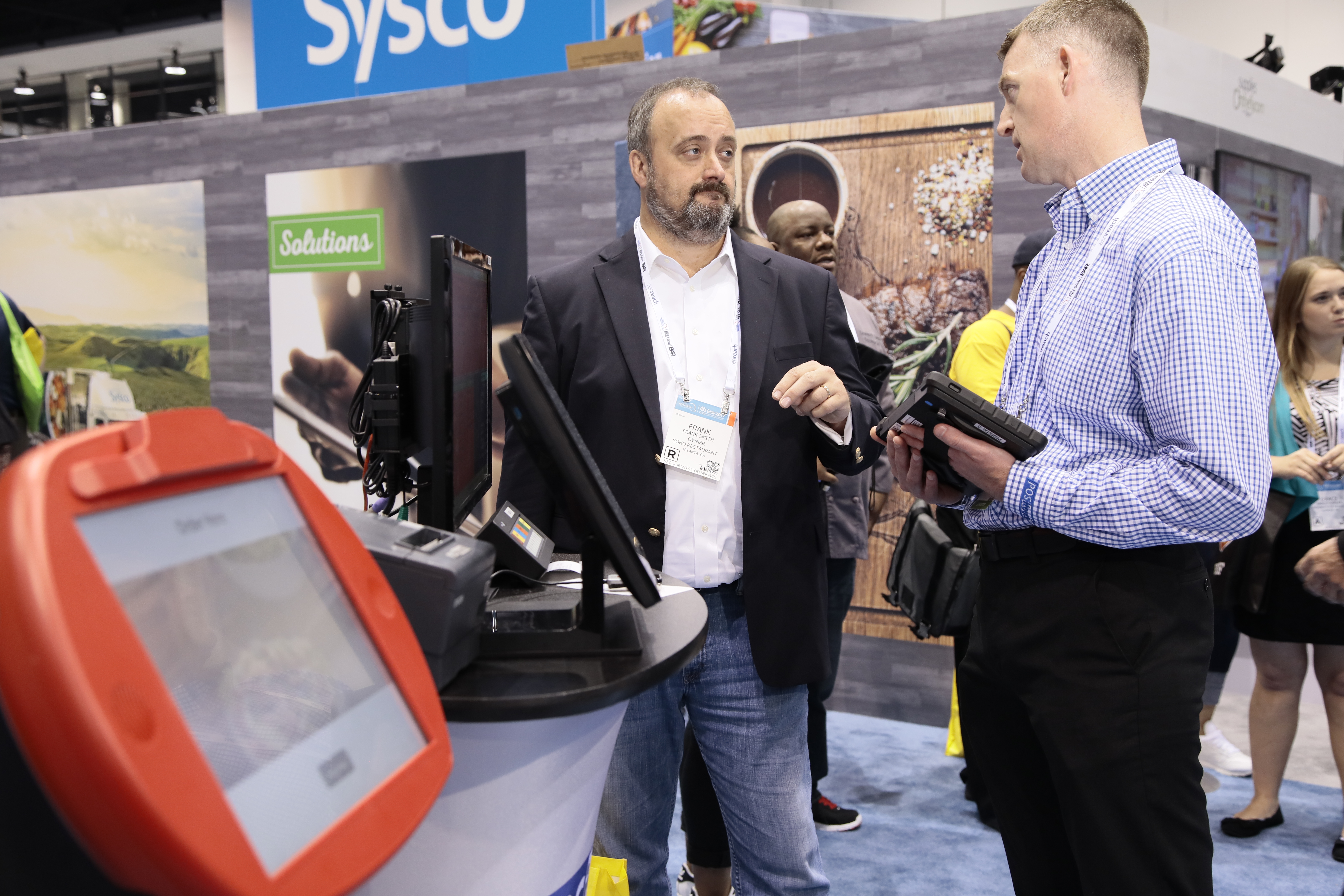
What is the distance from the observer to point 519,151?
464cm

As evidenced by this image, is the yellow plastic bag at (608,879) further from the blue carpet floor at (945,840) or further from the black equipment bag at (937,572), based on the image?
the black equipment bag at (937,572)

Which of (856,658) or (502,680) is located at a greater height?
(502,680)

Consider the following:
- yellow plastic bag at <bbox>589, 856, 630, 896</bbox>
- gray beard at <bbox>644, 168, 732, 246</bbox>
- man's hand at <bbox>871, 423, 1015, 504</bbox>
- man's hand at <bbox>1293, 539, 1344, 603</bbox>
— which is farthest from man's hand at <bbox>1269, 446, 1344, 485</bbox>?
yellow plastic bag at <bbox>589, 856, 630, 896</bbox>

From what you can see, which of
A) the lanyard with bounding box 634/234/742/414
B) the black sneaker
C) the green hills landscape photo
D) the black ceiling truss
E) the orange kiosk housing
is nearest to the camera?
the orange kiosk housing

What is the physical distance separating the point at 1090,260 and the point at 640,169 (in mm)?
870

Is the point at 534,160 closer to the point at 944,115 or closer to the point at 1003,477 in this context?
the point at 944,115

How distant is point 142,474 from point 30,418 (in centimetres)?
422

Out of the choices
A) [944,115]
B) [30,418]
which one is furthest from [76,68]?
[944,115]

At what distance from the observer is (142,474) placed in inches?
25.6

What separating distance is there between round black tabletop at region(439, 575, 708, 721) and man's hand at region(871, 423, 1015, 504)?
1.57 ft

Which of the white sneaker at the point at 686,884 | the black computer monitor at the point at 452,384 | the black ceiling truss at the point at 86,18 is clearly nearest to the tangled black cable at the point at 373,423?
the black computer monitor at the point at 452,384

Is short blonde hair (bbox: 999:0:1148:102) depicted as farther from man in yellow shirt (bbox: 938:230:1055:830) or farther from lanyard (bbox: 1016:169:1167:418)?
man in yellow shirt (bbox: 938:230:1055:830)

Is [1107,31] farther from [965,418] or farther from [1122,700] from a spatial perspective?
[1122,700]

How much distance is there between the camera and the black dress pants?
1350 millimetres
